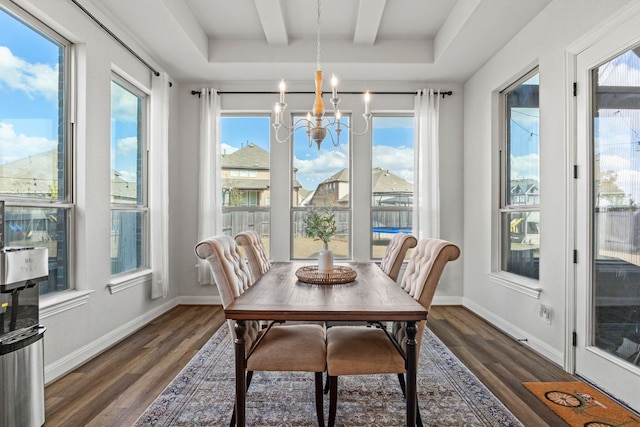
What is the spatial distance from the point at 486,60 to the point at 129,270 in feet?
14.2

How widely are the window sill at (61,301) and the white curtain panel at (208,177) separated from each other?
65.7 inches

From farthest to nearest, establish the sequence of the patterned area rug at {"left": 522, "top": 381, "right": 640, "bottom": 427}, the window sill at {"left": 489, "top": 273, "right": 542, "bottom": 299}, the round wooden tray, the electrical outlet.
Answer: the window sill at {"left": 489, "top": 273, "right": 542, "bottom": 299} < the electrical outlet < the round wooden tray < the patterned area rug at {"left": 522, "top": 381, "right": 640, "bottom": 427}

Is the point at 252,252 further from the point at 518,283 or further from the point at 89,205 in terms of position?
the point at 518,283

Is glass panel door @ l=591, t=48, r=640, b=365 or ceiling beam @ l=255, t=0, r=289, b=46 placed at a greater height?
ceiling beam @ l=255, t=0, r=289, b=46

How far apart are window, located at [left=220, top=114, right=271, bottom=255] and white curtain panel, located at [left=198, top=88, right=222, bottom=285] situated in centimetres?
23

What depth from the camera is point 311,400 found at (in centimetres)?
222

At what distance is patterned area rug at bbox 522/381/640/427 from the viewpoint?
1986 millimetres

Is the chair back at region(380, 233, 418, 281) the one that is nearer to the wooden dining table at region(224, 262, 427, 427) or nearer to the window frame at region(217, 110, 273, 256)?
the wooden dining table at region(224, 262, 427, 427)

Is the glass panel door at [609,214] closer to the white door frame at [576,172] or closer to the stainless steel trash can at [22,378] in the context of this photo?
the white door frame at [576,172]

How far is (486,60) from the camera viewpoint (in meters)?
3.96

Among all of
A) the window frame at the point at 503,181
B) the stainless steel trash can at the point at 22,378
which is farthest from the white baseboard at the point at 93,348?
the window frame at the point at 503,181

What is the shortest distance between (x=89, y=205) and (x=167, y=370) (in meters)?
1.43

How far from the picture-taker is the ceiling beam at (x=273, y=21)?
10.6 feet

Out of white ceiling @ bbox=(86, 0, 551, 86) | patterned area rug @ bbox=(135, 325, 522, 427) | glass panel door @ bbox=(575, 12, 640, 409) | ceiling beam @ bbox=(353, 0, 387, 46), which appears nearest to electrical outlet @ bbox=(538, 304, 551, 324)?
glass panel door @ bbox=(575, 12, 640, 409)
